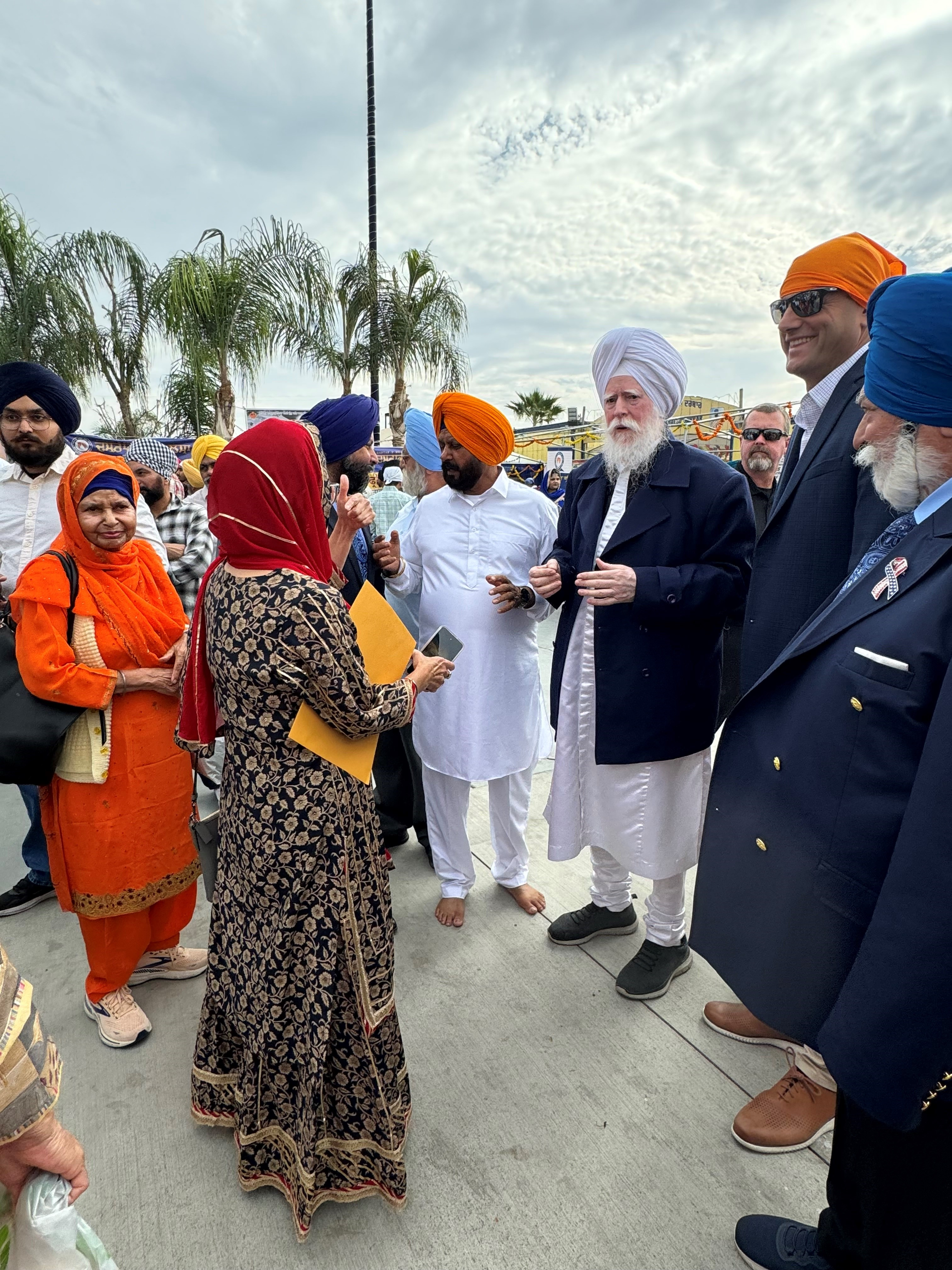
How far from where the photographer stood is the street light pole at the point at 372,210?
43.9ft

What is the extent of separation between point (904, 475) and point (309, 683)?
1.25 meters

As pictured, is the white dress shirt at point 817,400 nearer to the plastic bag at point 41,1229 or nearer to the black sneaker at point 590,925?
the black sneaker at point 590,925

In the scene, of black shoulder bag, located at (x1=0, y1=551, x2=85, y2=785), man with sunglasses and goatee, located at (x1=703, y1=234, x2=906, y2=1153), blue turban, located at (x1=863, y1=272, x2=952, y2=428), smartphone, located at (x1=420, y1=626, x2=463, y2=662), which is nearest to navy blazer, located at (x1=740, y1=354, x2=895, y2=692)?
man with sunglasses and goatee, located at (x1=703, y1=234, x2=906, y2=1153)

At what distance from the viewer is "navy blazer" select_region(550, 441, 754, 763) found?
2.25 m

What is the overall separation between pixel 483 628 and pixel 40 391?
2073mm

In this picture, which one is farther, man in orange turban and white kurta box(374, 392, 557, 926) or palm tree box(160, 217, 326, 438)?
palm tree box(160, 217, 326, 438)

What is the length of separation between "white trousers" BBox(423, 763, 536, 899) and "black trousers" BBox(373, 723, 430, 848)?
0.40 m

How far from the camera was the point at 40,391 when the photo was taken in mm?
2777

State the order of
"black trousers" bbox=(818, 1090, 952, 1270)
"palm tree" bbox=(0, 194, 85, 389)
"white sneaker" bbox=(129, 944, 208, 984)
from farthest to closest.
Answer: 1. "palm tree" bbox=(0, 194, 85, 389)
2. "white sneaker" bbox=(129, 944, 208, 984)
3. "black trousers" bbox=(818, 1090, 952, 1270)

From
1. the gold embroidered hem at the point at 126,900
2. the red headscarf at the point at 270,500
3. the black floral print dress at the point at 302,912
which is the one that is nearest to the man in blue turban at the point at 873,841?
the black floral print dress at the point at 302,912

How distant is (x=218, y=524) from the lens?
59.4 inches

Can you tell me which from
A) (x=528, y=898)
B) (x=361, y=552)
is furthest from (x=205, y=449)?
(x=528, y=898)

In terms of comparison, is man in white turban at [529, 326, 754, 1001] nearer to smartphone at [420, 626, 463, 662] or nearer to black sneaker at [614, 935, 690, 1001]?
black sneaker at [614, 935, 690, 1001]

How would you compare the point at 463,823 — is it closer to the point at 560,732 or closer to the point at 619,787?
the point at 560,732
